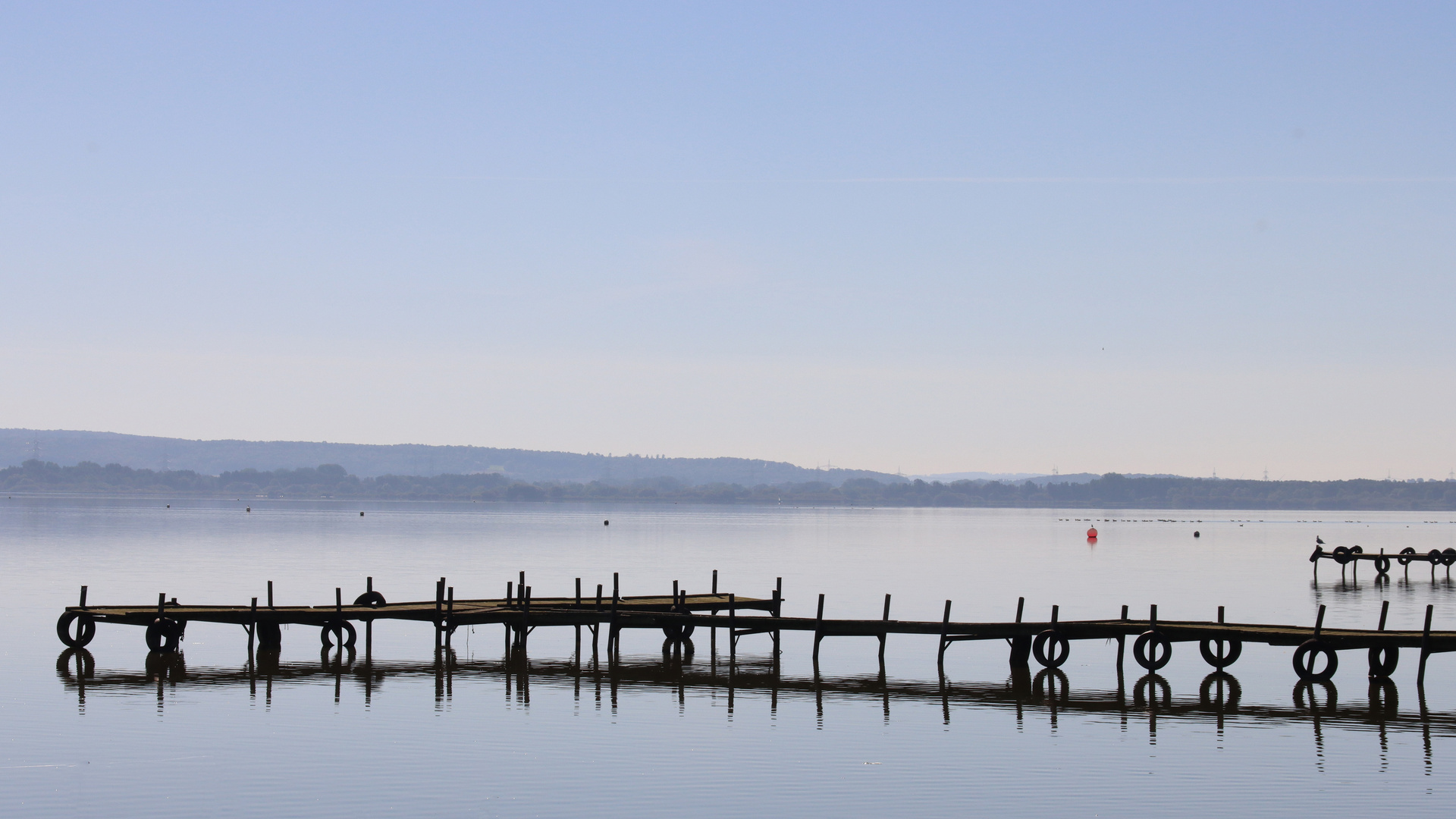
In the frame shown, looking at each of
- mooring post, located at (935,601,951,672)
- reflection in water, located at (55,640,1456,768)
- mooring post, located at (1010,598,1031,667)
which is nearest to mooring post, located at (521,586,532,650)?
reflection in water, located at (55,640,1456,768)

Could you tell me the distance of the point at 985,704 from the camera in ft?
110

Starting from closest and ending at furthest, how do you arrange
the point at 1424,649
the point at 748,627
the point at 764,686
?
the point at 1424,649, the point at 764,686, the point at 748,627

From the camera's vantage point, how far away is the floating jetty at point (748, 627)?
36.9 m

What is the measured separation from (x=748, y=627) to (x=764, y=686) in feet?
16.7

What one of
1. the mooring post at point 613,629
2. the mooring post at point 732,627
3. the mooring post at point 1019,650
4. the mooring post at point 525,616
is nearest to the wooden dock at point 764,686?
the mooring post at point 732,627

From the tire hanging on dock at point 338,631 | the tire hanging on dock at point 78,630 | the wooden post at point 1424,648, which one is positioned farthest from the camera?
the tire hanging on dock at point 338,631

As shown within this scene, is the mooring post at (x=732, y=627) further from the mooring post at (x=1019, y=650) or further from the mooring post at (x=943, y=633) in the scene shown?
Answer: the mooring post at (x=1019, y=650)

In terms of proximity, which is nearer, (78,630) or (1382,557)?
(78,630)

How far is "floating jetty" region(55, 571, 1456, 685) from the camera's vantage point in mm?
36906

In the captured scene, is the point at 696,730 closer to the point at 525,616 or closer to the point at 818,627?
the point at 818,627

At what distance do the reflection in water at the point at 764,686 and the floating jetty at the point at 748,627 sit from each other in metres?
0.72

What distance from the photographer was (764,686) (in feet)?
121

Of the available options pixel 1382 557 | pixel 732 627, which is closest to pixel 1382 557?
pixel 1382 557

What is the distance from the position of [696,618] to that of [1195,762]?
1757 cm
